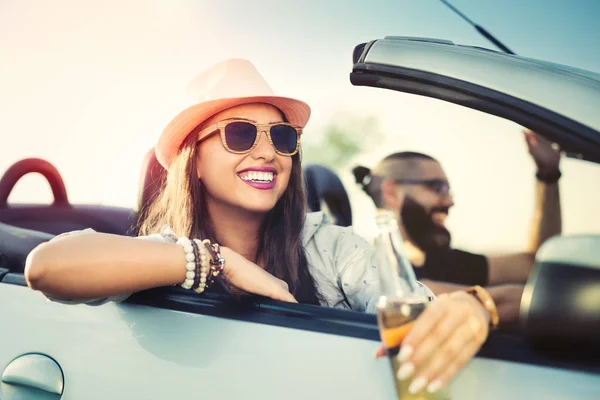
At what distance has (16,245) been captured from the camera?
1.57 m

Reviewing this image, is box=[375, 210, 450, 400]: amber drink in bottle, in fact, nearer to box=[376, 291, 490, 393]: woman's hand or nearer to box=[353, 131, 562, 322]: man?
box=[376, 291, 490, 393]: woman's hand

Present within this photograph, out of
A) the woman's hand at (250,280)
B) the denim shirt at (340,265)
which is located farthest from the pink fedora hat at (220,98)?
the woman's hand at (250,280)

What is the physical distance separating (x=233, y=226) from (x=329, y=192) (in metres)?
0.67

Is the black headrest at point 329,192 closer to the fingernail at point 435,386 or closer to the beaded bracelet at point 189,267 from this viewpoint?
the beaded bracelet at point 189,267

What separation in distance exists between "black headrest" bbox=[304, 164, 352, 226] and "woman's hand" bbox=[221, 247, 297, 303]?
Answer: 3.68ft

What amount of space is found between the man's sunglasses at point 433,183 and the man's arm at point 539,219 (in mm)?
322

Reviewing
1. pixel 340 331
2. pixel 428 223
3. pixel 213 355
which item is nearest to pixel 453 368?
pixel 340 331

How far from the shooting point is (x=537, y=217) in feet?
6.36

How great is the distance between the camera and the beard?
2.41 meters

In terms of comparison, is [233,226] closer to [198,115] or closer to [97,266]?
[198,115]

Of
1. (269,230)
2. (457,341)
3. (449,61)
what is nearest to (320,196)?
(269,230)

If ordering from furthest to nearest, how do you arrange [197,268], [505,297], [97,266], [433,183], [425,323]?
[433,183] → [505,297] → [197,268] → [97,266] → [425,323]

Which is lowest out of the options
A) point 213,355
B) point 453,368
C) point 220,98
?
point 213,355

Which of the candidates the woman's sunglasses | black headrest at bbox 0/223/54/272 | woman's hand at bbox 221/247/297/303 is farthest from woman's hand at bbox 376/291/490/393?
black headrest at bbox 0/223/54/272
